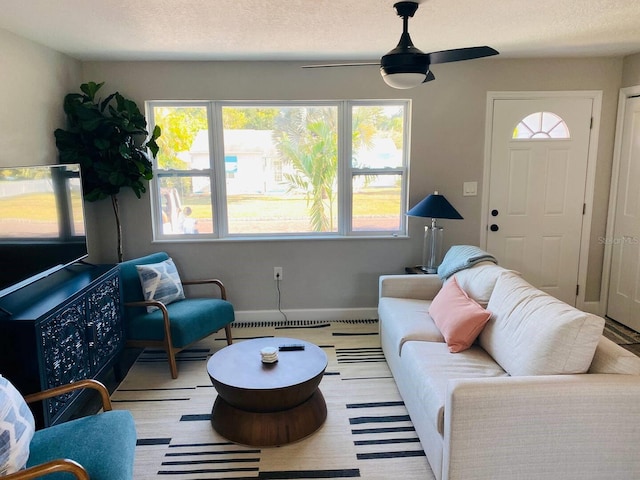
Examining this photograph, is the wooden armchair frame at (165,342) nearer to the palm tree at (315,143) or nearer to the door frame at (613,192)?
the palm tree at (315,143)

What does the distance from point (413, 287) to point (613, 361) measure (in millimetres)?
1714

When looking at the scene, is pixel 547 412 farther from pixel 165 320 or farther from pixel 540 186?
pixel 540 186

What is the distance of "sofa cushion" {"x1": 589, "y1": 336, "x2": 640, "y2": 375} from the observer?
6.46 feet

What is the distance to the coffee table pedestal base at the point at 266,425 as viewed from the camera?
8.30ft

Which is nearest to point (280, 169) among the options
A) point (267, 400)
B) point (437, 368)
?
point (267, 400)

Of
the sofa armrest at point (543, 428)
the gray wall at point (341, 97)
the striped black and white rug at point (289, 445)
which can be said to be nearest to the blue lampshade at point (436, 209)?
the gray wall at point (341, 97)

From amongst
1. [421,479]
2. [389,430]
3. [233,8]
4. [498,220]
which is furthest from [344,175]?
[421,479]

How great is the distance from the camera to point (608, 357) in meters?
2.03

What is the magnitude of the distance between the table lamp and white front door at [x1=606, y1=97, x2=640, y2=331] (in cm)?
160

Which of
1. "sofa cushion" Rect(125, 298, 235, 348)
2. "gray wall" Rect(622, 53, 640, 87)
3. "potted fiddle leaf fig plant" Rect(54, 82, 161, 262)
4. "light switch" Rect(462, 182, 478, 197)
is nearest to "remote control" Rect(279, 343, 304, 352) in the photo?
"sofa cushion" Rect(125, 298, 235, 348)

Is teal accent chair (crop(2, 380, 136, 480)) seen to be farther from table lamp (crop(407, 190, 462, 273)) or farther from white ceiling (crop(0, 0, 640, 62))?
table lamp (crop(407, 190, 462, 273))

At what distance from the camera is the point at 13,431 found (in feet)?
5.44

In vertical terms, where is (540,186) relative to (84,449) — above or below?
above

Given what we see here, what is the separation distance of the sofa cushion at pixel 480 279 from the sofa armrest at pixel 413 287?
30 cm
